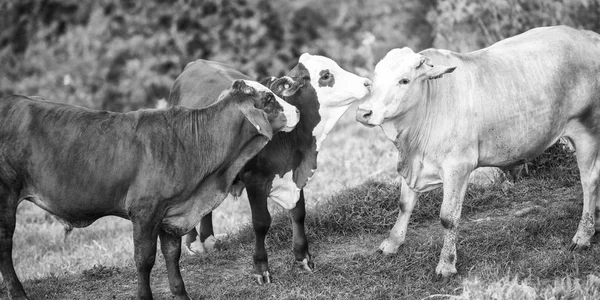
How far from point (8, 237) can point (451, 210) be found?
9.47 feet

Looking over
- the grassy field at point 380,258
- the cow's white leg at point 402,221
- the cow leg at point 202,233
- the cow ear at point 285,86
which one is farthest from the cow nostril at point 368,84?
the cow leg at point 202,233

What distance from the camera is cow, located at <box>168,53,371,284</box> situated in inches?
221

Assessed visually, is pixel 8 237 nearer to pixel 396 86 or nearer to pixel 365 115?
pixel 365 115

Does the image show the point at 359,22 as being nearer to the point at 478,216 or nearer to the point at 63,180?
the point at 478,216

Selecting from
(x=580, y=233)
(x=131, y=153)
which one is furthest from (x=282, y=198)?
(x=580, y=233)

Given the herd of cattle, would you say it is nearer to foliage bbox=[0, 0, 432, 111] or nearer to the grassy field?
the grassy field

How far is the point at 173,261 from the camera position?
17.6 ft

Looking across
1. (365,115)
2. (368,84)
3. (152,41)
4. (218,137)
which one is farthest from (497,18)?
(152,41)

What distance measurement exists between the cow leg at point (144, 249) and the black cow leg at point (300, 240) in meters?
1.12

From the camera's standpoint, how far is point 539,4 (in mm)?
8828

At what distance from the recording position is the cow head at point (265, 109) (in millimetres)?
5105

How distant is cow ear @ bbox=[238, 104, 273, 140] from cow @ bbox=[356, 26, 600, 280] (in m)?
0.59

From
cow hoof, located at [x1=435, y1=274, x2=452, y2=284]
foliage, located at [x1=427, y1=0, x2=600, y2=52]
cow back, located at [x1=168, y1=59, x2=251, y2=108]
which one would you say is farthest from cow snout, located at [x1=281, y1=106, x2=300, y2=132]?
foliage, located at [x1=427, y1=0, x2=600, y2=52]

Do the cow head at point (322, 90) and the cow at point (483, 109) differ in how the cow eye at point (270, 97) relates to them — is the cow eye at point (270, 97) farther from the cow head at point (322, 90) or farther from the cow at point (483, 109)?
the cow at point (483, 109)
